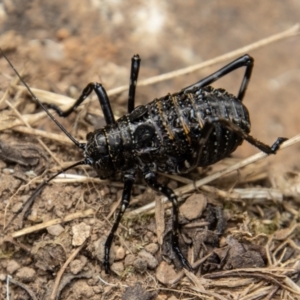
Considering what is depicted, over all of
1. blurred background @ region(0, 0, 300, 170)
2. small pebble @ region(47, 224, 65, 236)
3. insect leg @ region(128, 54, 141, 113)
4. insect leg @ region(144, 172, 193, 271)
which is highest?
blurred background @ region(0, 0, 300, 170)

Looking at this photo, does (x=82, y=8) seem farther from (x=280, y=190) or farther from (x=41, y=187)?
(x=280, y=190)

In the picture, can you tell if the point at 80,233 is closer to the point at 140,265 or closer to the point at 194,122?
the point at 140,265

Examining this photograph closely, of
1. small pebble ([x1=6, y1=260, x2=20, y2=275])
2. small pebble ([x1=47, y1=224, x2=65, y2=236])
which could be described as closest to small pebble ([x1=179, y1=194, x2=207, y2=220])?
small pebble ([x1=47, y1=224, x2=65, y2=236])

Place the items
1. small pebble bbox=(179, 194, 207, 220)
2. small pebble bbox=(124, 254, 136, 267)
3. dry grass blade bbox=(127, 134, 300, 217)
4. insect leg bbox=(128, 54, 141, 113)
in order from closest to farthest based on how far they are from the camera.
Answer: small pebble bbox=(124, 254, 136, 267) → small pebble bbox=(179, 194, 207, 220) → dry grass blade bbox=(127, 134, 300, 217) → insect leg bbox=(128, 54, 141, 113)

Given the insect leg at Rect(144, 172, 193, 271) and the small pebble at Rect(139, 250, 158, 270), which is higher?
the insect leg at Rect(144, 172, 193, 271)

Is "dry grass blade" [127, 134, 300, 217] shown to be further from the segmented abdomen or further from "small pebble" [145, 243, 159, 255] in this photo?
"small pebble" [145, 243, 159, 255]

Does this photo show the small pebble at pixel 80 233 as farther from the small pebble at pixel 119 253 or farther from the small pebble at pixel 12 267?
the small pebble at pixel 12 267

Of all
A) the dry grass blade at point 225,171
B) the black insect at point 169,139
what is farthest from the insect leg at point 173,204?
the dry grass blade at point 225,171

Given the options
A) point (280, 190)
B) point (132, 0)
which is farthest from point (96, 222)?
point (132, 0)
